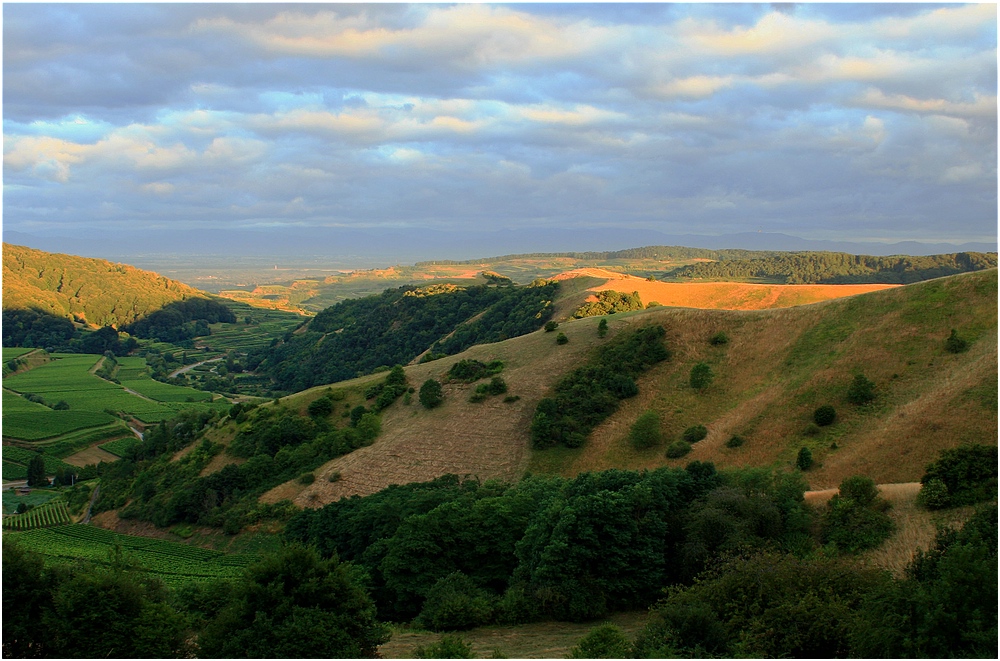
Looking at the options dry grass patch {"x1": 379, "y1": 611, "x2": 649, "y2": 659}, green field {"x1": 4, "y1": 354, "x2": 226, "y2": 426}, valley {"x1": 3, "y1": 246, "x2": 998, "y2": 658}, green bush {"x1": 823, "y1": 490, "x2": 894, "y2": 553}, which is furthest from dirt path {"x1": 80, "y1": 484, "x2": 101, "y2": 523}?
green bush {"x1": 823, "y1": 490, "x2": 894, "y2": 553}

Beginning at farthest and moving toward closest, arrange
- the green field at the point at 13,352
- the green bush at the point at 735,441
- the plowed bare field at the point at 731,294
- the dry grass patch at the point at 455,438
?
the green field at the point at 13,352 < the plowed bare field at the point at 731,294 < the dry grass patch at the point at 455,438 < the green bush at the point at 735,441

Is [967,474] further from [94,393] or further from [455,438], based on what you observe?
[94,393]

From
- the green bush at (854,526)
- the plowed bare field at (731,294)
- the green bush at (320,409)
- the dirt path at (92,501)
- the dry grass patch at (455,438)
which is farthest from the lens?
the plowed bare field at (731,294)

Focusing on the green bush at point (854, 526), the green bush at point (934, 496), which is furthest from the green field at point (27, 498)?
the green bush at point (934, 496)

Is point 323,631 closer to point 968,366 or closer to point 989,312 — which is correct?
point 968,366

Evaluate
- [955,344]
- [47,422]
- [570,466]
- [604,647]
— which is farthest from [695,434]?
[47,422]

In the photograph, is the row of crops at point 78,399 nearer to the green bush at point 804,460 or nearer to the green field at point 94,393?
the green field at point 94,393
